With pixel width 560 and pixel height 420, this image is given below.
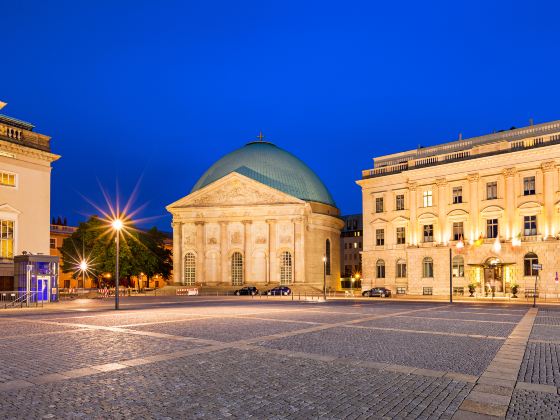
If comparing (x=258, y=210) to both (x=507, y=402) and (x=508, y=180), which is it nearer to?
(x=508, y=180)

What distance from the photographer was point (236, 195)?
7794cm

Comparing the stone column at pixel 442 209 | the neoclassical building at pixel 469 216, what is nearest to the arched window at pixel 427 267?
the neoclassical building at pixel 469 216

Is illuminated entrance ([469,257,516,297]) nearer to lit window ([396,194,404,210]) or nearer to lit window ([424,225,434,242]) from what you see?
lit window ([424,225,434,242])

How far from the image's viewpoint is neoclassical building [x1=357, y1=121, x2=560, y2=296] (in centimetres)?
5159

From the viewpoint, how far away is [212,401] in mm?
9031

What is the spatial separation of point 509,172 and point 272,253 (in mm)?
35901

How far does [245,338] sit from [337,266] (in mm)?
76610

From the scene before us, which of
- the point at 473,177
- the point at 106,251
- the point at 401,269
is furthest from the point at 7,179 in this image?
the point at 473,177

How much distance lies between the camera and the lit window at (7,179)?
45.2m

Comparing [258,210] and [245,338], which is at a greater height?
[258,210]

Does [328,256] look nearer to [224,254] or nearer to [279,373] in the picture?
[224,254]

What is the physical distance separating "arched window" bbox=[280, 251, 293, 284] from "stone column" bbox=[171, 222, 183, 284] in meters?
16.2

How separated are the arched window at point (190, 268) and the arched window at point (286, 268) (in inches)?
563

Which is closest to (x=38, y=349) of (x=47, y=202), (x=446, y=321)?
(x=446, y=321)
